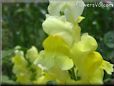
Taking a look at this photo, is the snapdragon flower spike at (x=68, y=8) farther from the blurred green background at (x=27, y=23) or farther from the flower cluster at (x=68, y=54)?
the blurred green background at (x=27, y=23)

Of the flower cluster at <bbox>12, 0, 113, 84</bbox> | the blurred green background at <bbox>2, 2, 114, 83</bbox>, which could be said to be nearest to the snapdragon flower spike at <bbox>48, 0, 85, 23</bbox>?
the flower cluster at <bbox>12, 0, 113, 84</bbox>

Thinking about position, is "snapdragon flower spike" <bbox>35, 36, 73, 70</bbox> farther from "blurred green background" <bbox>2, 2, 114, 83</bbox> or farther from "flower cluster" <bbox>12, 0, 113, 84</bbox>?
"blurred green background" <bbox>2, 2, 114, 83</bbox>

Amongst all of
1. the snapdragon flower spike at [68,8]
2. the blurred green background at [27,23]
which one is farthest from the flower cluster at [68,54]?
the blurred green background at [27,23]

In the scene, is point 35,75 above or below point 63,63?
below

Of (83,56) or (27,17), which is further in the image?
(27,17)

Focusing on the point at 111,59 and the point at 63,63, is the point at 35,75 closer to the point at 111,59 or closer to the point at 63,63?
the point at 111,59

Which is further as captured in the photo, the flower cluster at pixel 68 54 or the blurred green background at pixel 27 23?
the blurred green background at pixel 27 23

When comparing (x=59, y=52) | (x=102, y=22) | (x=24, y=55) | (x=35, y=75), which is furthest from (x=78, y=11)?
(x=102, y=22)

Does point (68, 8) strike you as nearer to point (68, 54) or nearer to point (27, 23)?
point (68, 54)

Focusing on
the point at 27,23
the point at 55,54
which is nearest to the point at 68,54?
the point at 55,54

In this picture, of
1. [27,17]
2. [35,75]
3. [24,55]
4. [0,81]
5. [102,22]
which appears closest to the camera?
[0,81]

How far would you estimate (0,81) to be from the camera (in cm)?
87

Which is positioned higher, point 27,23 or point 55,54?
point 55,54

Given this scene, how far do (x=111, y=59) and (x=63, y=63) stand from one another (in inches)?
9.7
